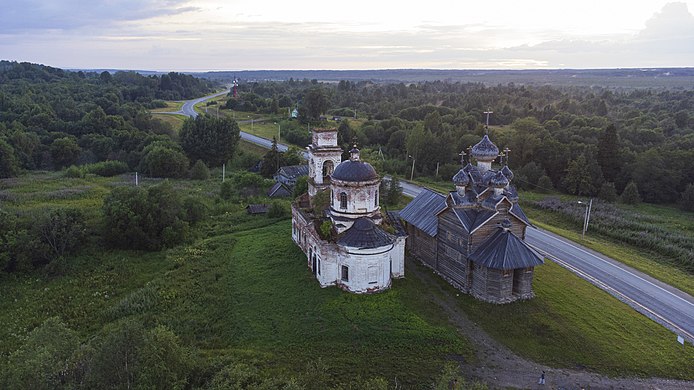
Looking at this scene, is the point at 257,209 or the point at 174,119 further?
the point at 174,119

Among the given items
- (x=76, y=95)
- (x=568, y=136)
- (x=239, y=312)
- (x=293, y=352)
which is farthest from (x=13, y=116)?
(x=568, y=136)

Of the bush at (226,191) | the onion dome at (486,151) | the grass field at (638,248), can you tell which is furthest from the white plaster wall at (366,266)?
the bush at (226,191)

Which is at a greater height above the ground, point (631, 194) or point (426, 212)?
point (426, 212)

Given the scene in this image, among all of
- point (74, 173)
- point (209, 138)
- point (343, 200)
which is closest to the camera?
point (343, 200)

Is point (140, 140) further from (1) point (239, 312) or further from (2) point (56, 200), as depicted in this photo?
(1) point (239, 312)

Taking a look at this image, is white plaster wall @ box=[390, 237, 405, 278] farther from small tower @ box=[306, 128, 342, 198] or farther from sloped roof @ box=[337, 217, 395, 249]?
small tower @ box=[306, 128, 342, 198]

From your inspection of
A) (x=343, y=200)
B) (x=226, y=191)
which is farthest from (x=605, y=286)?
(x=226, y=191)

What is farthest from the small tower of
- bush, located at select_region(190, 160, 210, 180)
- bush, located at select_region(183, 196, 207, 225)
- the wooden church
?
bush, located at select_region(190, 160, 210, 180)

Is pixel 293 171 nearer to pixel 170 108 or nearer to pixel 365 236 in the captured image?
pixel 365 236

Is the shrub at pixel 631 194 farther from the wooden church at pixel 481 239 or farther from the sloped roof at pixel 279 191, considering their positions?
the sloped roof at pixel 279 191
